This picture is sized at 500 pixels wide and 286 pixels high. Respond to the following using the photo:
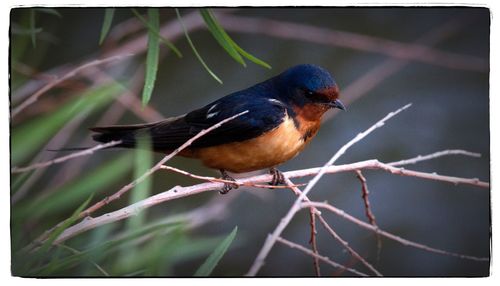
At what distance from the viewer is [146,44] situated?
186 centimetres

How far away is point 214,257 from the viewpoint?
172 cm

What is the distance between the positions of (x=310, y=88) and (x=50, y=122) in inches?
26.8

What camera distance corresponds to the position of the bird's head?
182cm

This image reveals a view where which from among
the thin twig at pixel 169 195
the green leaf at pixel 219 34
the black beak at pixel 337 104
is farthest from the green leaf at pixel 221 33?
the thin twig at pixel 169 195

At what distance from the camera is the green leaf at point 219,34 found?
1.76 meters

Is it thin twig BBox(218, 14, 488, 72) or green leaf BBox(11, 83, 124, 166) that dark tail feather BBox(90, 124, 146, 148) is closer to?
green leaf BBox(11, 83, 124, 166)

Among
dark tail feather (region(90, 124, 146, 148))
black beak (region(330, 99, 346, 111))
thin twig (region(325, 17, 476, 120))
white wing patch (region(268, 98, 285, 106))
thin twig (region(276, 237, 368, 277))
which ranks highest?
thin twig (region(325, 17, 476, 120))

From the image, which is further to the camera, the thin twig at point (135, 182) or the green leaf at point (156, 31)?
the green leaf at point (156, 31)

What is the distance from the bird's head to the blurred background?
34 millimetres

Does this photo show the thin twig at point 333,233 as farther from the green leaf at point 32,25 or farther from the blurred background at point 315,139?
the green leaf at point 32,25

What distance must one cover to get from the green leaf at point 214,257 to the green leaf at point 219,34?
1.52ft

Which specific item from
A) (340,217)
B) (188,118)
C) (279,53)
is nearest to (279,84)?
(279,53)

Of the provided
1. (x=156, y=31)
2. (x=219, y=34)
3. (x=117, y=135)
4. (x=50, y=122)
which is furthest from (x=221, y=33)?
(x=50, y=122)

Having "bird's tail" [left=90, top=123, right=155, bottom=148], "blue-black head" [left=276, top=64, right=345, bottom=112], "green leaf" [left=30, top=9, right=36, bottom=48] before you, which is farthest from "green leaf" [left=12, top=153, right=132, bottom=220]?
"blue-black head" [left=276, top=64, right=345, bottom=112]
